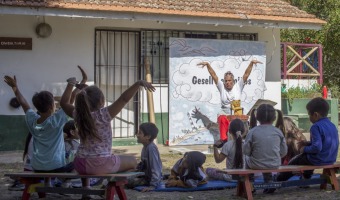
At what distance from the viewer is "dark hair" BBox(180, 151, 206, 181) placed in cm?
776

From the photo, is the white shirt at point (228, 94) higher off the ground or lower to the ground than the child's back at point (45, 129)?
higher

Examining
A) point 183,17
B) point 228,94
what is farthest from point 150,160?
point 228,94

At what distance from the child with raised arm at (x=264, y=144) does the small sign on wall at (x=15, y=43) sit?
584 cm

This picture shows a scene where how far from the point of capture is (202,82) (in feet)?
42.7

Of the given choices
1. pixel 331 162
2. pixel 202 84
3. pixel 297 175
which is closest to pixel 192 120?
pixel 202 84

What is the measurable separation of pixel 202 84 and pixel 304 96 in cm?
323

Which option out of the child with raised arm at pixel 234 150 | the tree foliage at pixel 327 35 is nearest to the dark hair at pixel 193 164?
the child with raised arm at pixel 234 150

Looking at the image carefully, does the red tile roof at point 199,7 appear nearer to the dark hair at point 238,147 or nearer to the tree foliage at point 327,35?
the dark hair at point 238,147

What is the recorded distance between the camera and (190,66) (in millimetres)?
12805

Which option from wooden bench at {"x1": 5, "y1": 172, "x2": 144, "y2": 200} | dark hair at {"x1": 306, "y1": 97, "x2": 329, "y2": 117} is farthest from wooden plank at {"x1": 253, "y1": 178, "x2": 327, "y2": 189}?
wooden bench at {"x1": 5, "y1": 172, "x2": 144, "y2": 200}

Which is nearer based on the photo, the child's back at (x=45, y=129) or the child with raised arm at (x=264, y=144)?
the child's back at (x=45, y=129)

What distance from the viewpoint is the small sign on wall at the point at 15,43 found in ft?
38.1

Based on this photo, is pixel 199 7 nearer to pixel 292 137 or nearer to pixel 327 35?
pixel 292 137

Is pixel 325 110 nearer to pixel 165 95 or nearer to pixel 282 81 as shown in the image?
pixel 165 95
